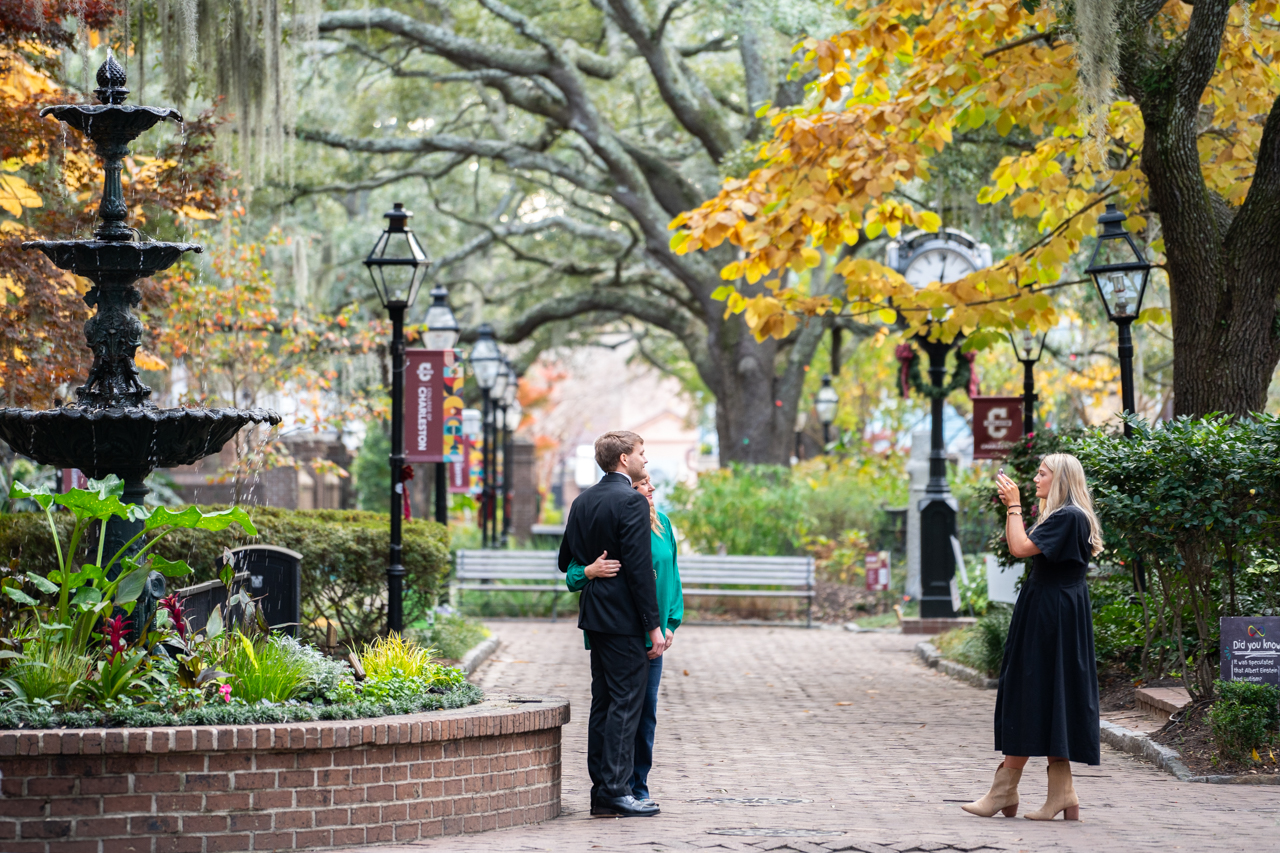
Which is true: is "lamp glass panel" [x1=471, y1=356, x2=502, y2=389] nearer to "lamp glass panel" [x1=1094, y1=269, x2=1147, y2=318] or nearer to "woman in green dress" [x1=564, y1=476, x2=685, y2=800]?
"lamp glass panel" [x1=1094, y1=269, x2=1147, y2=318]

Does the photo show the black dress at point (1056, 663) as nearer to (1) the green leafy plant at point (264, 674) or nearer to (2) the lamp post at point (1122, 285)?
(1) the green leafy plant at point (264, 674)

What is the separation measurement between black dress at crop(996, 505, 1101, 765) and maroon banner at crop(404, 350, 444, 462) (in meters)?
9.09

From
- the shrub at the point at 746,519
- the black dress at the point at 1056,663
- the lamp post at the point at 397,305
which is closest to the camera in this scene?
the black dress at the point at 1056,663

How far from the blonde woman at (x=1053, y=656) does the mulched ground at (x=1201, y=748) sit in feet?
6.32

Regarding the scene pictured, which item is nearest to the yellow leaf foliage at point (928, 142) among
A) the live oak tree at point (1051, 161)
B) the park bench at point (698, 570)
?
the live oak tree at point (1051, 161)

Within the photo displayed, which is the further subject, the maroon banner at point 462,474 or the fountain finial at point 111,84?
the maroon banner at point 462,474

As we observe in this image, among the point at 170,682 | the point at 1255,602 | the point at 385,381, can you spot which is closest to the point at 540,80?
the point at 385,381

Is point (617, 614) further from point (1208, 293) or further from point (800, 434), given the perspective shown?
point (800, 434)

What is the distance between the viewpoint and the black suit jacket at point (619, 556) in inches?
262

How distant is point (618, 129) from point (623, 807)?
72.8ft

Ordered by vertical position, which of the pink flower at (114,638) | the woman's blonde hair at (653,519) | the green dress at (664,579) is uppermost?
the woman's blonde hair at (653,519)

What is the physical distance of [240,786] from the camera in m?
5.68

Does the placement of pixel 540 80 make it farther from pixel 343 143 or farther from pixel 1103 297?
pixel 1103 297

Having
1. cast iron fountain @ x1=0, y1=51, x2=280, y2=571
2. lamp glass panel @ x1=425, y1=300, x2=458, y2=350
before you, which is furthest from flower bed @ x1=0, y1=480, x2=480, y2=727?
lamp glass panel @ x1=425, y1=300, x2=458, y2=350
